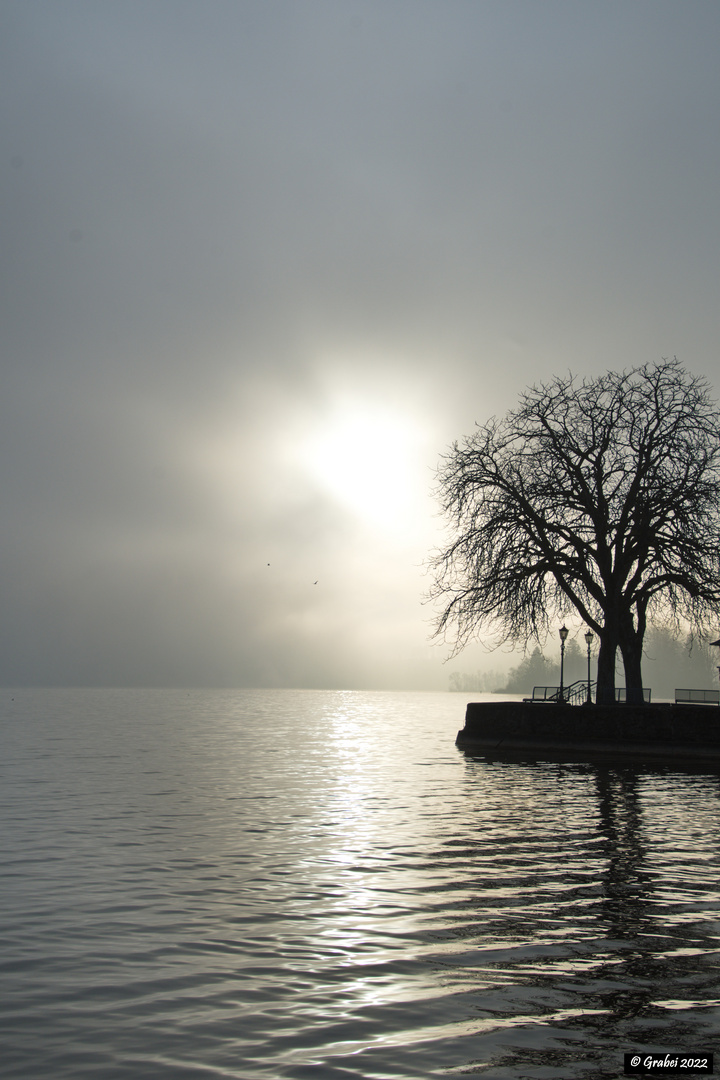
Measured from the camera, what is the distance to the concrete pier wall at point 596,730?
1377 inches

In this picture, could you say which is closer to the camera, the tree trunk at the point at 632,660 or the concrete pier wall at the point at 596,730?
the concrete pier wall at the point at 596,730

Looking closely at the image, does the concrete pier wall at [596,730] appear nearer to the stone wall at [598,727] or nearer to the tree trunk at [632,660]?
the stone wall at [598,727]

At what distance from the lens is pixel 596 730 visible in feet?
123

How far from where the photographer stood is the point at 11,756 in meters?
35.9

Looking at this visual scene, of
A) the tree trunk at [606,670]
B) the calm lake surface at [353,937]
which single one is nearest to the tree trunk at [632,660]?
the tree trunk at [606,670]

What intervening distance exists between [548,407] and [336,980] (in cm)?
3628

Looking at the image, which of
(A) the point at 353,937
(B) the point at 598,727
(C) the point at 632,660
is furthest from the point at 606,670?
(A) the point at 353,937

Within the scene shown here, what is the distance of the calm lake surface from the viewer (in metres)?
6.04

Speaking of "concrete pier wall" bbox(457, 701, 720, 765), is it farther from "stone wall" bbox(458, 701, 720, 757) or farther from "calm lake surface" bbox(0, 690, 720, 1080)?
"calm lake surface" bbox(0, 690, 720, 1080)

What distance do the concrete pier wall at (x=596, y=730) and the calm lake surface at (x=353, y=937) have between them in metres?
14.4

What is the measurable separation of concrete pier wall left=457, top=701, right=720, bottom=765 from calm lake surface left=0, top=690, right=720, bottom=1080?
47.3ft

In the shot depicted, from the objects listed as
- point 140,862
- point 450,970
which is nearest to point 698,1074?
point 450,970

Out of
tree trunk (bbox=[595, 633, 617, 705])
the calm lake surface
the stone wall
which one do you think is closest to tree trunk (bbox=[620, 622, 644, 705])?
tree trunk (bbox=[595, 633, 617, 705])

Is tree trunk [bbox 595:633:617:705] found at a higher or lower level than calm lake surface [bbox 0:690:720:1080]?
higher
